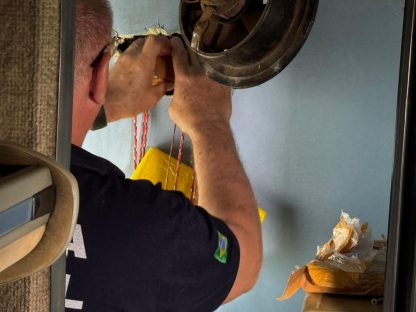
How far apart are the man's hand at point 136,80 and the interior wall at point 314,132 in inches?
2.2

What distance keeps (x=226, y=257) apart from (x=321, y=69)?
0.39 metres

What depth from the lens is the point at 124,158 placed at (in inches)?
35.7

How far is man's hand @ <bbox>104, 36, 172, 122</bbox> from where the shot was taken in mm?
758

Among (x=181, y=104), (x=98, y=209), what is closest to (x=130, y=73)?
(x=181, y=104)

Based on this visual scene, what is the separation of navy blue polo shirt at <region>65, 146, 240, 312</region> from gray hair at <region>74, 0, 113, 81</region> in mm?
119

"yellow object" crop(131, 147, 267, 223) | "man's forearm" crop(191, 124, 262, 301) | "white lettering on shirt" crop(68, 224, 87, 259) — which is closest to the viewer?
"white lettering on shirt" crop(68, 224, 87, 259)

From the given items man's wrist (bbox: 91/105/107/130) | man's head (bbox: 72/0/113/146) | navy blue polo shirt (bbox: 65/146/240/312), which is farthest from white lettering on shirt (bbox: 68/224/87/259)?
man's wrist (bbox: 91/105/107/130)

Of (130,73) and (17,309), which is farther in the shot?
(130,73)

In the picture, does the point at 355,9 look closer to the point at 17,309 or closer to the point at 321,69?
the point at 321,69

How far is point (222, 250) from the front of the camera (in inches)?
25.1

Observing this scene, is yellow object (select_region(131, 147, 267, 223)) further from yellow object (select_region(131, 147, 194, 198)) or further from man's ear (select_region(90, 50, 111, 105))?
man's ear (select_region(90, 50, 111, 105))

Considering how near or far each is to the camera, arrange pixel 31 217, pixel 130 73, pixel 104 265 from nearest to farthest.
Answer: pixel 31 217 < pixel 104 265 < pixel 130 73

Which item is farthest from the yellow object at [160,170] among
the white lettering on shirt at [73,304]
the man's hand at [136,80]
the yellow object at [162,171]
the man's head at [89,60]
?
the white lettering on shirt at [73,304]

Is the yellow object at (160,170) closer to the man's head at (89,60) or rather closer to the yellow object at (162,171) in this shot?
the yellow object at (162,171)
